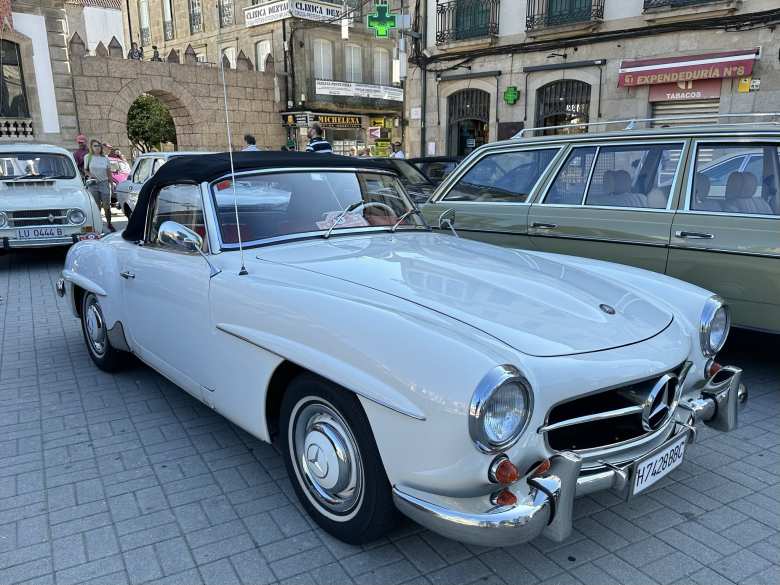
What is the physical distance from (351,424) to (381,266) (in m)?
0.93

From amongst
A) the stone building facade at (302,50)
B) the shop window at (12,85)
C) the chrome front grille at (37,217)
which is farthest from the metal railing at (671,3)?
the shop window at (12,85)

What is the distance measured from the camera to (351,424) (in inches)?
91.9

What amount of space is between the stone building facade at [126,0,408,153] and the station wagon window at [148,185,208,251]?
23.4 m

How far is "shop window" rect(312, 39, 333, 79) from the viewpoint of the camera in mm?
29391

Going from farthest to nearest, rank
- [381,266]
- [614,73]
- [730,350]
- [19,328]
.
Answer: [614,73] < [19,328] < [730,350] < [381,266]

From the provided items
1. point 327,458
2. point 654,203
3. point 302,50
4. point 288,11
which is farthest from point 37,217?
point 302,50

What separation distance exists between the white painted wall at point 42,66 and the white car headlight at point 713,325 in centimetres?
2041

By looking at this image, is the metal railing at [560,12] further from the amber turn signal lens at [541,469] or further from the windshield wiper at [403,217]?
the amber turn signal lens at [541,469]

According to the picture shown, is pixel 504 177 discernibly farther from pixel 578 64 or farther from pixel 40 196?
pixel 578 64

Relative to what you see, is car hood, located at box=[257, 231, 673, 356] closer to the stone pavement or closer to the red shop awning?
the stone pavement

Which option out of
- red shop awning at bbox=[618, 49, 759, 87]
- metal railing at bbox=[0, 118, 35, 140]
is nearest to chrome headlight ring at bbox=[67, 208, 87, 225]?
red shop awning at bbox=[618, 49, 759, 87]

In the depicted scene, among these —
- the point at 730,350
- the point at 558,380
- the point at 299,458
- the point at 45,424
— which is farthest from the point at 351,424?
the point at 730,350

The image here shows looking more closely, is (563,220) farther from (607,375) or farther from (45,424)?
(45,424)

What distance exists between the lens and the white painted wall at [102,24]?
115ft
